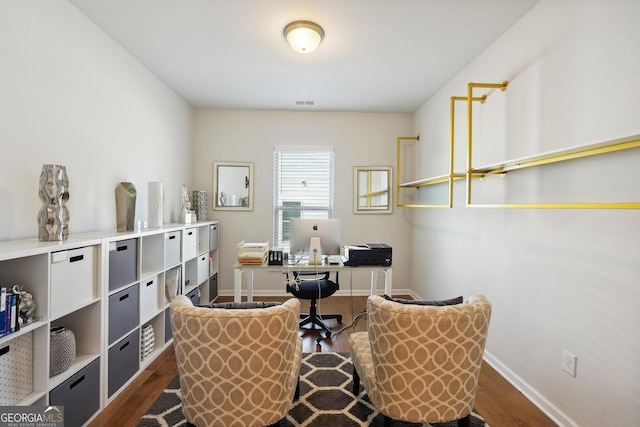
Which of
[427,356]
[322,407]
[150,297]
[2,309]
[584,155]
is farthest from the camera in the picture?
[150,297]

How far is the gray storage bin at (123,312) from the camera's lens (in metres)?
1.99

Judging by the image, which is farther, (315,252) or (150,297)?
(315,252)

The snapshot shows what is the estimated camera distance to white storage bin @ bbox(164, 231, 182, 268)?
2.68 metres

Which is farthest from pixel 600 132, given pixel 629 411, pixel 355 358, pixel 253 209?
pixel 253 209

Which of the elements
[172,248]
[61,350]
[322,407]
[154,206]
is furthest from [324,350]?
[154,206]

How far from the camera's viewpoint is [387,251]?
9.37ft

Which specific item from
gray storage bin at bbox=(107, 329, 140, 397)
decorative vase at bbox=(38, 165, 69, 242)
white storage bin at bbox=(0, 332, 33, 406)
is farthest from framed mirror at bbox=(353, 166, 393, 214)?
white storage bin at bbox=(0, 332, 33, 406)

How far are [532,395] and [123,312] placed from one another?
2.85 metres

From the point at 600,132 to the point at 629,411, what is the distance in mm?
1392

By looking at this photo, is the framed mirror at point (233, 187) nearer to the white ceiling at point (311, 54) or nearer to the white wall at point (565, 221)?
the white ceiling at point (311, 54)

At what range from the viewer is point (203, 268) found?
367cm

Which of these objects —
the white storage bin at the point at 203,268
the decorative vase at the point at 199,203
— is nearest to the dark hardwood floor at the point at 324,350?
the white storage bin at the point at 203,268

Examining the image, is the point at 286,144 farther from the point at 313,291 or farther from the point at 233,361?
the point at 233,361

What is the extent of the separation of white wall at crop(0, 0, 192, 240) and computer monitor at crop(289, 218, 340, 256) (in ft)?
5.02
